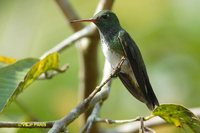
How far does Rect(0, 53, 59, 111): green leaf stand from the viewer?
10.3 ft

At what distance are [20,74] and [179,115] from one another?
2.96ft

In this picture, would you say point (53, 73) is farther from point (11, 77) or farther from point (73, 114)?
point (73, 114)

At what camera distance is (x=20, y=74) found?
3.42 m

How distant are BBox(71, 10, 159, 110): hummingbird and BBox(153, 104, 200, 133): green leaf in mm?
252

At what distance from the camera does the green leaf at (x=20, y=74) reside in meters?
3.14

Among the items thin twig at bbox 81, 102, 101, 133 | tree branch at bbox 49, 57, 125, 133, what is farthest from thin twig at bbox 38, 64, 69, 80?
tree branch at bbox 49, 57, 125, 133

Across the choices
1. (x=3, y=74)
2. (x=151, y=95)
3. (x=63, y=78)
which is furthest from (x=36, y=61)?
(x=63, y=78)

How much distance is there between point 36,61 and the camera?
12.0 feet

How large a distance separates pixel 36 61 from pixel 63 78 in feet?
9.06

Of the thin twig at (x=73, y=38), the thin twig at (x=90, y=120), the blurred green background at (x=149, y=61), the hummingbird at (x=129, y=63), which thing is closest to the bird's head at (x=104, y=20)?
the hummingbird at (x=129, y=63)

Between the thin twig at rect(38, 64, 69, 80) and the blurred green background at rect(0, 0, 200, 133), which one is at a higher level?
the blurred green background at rect(0, 0, 200, 133)

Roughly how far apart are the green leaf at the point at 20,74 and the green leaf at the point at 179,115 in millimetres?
702

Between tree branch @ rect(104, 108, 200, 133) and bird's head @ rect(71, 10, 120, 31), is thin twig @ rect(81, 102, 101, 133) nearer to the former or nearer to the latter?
bird's head @ rect(71, 10, 120, 31)

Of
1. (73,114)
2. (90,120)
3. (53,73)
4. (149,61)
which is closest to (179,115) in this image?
(90,120)
